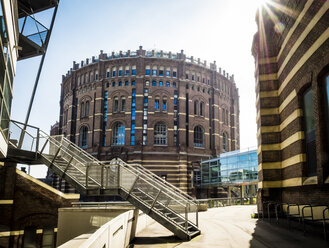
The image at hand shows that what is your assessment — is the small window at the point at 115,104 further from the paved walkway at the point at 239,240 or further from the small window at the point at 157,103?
the paved walkway at the point at 239,240

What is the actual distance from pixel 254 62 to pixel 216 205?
59.7 ft

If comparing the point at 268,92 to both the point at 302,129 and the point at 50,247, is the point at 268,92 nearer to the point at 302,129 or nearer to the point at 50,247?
the point at 302,129

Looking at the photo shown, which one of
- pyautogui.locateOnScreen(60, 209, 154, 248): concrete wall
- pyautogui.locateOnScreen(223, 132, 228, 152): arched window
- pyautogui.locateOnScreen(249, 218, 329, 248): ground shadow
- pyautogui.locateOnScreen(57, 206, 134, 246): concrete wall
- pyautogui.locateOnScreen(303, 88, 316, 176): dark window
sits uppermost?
pyautogui.locateOnScreen(223, 132, 228, 152): arched window

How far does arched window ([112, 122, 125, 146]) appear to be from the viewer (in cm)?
4397

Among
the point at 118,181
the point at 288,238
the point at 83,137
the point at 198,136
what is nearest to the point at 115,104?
the point at 83,137

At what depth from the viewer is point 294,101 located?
36.7ft

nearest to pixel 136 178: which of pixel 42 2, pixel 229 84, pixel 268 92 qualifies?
pixel 268 92

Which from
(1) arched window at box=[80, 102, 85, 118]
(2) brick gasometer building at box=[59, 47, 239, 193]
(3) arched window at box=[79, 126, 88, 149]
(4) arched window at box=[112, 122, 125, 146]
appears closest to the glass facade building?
(2) brick gasometer building at box=[59, 47, 239, 193]

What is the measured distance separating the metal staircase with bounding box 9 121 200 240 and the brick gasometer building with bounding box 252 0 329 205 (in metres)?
3.53

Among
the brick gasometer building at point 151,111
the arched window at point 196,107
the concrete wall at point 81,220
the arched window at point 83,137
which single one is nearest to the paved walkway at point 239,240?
the concrete wall at point 81,220

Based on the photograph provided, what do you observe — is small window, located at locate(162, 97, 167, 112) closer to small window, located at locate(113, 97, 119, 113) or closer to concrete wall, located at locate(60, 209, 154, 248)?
small window, located at locate(113, 97, 119, 113)

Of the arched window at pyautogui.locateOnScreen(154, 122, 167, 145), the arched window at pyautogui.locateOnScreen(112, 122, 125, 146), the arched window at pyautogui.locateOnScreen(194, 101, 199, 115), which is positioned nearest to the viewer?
the arched window at pyautogui.locateOnScreen(154, 122, 167, 145)

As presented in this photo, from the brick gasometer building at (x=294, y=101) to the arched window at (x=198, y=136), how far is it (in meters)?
30.4

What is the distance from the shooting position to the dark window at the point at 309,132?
998 centimetres
